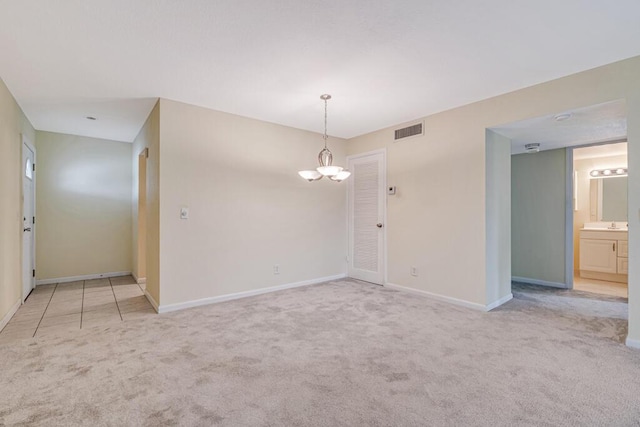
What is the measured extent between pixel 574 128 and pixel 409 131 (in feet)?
6.58

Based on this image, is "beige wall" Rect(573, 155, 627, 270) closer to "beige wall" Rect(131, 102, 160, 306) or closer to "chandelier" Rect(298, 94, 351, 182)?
"chandelier" Rect(298, 94, 351, 182)

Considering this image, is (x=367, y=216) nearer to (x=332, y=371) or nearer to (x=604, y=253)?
(x=332, y=371)

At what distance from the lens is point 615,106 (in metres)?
2.98

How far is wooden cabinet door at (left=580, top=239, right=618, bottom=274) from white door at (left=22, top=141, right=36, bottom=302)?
9217 mm

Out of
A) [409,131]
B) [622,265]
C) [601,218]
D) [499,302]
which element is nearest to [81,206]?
[409,131]

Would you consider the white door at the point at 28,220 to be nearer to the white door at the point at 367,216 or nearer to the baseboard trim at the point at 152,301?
the baseboard trim at the point at 152,301

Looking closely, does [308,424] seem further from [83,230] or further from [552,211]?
[83,230]

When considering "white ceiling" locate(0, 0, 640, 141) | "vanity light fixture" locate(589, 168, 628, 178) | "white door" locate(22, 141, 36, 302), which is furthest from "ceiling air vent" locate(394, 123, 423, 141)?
"white door" locate(22, 141, 36, 302)

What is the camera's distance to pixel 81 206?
548 cm

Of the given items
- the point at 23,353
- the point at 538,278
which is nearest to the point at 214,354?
the point at 23,353

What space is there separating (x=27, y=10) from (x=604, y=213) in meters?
8.54

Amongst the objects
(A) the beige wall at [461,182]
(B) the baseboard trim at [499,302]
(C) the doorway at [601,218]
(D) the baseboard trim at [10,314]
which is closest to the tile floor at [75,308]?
(D) the baseboard trim at [10,314]

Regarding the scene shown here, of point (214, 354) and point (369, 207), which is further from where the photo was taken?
point (369, 207)

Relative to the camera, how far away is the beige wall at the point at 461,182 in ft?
9.02
